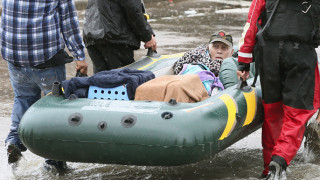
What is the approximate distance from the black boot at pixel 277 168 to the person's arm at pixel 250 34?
781mm

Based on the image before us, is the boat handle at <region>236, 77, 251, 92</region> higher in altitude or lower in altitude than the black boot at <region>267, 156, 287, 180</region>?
higher

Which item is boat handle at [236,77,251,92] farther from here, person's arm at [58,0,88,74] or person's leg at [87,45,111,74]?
person's leg at [87,45,111,74]

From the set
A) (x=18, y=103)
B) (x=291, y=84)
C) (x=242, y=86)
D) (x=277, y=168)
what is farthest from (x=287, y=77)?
(x=18, y=103)

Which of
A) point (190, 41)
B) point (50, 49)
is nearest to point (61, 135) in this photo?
point (50, 49)

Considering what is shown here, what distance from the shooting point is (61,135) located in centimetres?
409

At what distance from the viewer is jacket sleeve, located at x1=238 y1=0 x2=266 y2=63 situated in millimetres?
4465

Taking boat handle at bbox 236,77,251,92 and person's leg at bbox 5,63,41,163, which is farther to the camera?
person's leg at bbox 5,63,41,163

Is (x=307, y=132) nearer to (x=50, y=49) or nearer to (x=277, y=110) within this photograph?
(x=277, y=110)

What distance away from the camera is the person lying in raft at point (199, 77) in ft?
Result: 14.4

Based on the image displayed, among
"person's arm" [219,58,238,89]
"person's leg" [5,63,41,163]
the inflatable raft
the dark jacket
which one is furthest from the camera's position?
the dark jacket

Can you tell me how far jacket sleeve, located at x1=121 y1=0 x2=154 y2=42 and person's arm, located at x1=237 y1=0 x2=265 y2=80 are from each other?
1314mm

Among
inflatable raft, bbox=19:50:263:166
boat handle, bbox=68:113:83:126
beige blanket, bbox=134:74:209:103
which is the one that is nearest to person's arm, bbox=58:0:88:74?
inflatable raft, bbox=19:50:263:166

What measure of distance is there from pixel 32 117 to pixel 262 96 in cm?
178

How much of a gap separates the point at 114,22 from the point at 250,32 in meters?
1.55
